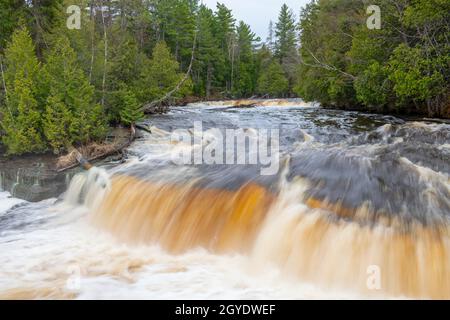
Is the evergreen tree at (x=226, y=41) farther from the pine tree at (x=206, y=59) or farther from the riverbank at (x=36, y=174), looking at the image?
the riverbank at (x=36, y=174)

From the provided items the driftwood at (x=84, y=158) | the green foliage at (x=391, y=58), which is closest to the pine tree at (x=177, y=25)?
the green foliage at (x=391, y=58)

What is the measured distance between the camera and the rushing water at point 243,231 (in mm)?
5211

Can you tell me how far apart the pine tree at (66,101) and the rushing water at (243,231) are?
2035 mm

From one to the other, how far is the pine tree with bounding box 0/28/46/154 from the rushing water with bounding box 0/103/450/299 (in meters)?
2.19

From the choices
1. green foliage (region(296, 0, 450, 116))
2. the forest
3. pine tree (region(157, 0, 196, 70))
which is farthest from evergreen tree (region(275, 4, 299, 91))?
green foliage (region(296, 0, 450, 116))

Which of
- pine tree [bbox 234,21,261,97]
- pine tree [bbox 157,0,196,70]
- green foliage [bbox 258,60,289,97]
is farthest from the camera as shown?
pine tree [bbox 234,21,261,97]

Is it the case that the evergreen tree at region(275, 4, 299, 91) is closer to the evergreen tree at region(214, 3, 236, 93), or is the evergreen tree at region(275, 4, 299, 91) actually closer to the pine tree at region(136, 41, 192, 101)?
the evergreen tree at region(214, 3, 236, 93)

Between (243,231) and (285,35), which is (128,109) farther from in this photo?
(285,35)

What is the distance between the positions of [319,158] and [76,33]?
880cm

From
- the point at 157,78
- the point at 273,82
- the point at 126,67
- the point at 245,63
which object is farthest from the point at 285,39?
the point at 126,67

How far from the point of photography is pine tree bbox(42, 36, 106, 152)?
10969mm

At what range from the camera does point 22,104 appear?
10984 millimetres

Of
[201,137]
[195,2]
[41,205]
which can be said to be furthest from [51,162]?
[195,2]

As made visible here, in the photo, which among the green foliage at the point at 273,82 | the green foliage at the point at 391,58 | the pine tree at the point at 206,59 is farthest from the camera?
the green foliage at the point at 273,82
